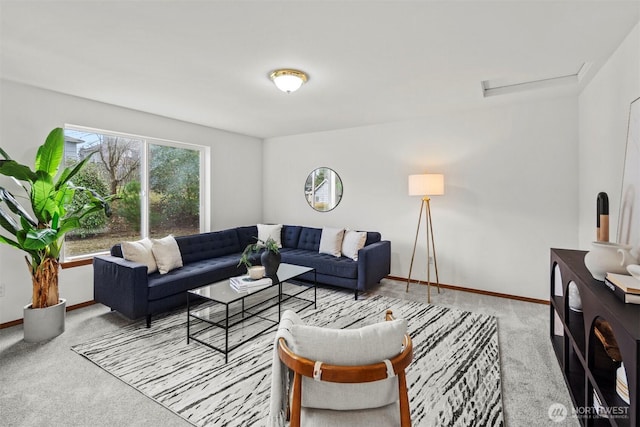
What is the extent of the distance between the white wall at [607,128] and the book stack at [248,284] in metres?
2.96

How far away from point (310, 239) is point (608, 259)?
368 cm

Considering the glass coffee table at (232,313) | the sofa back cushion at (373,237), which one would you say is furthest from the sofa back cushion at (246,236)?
the sofa back cushion at (373,237)

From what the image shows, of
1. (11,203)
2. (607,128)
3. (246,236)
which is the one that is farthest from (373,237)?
(11,203)

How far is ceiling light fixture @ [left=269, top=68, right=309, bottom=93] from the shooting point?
270cm

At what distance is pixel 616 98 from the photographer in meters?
2.34

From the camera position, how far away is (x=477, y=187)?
160 inches

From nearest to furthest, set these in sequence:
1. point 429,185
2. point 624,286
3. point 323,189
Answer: point 624,286 → point 429,185 → point 323,189

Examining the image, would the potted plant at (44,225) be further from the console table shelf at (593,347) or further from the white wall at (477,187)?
the console table shelf at (593,347)

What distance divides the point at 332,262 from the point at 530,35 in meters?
3.03

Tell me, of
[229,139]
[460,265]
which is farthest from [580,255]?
[229,139]

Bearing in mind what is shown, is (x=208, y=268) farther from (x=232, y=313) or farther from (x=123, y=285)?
(x=123, y=285)

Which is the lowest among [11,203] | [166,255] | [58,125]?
[166,255]

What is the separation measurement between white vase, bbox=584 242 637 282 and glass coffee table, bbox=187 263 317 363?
2417 millimetres

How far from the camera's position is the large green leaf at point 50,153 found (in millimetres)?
2799
